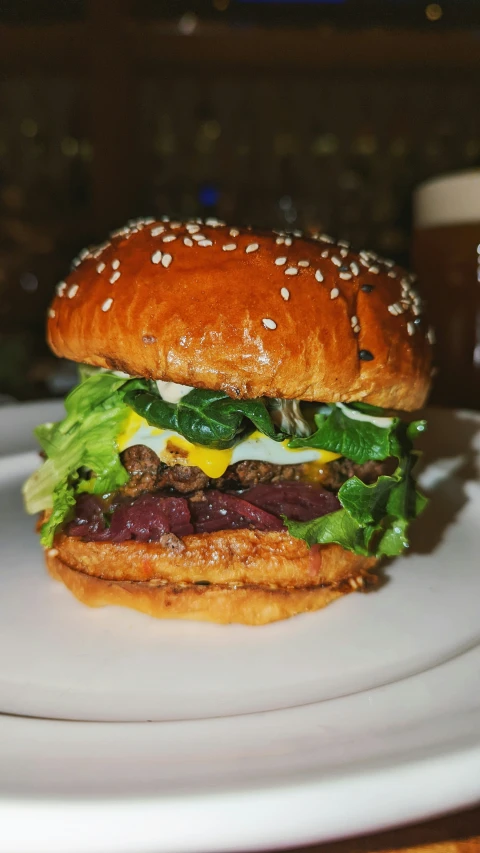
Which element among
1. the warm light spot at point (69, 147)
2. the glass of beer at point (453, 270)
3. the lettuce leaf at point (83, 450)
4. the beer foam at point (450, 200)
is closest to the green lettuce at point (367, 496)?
the lettuce leaf at point (83, 450)

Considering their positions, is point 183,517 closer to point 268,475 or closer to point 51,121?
point 268,475

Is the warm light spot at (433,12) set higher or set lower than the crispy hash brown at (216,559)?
higher

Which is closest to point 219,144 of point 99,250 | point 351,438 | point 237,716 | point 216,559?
point 99,250

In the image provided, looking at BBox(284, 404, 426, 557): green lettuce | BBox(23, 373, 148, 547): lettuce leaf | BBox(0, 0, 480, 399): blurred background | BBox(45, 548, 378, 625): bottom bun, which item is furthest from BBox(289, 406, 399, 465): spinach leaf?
BBox(0, 0, 480, 399): blurred background

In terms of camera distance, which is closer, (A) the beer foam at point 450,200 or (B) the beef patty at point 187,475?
(B) the beef patty at point 187,475

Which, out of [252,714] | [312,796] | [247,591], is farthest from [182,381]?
[312,796]

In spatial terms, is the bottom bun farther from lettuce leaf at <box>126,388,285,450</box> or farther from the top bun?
the top bun

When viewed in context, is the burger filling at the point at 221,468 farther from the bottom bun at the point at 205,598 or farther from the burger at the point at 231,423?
the bottom bun at the point at 205,598
